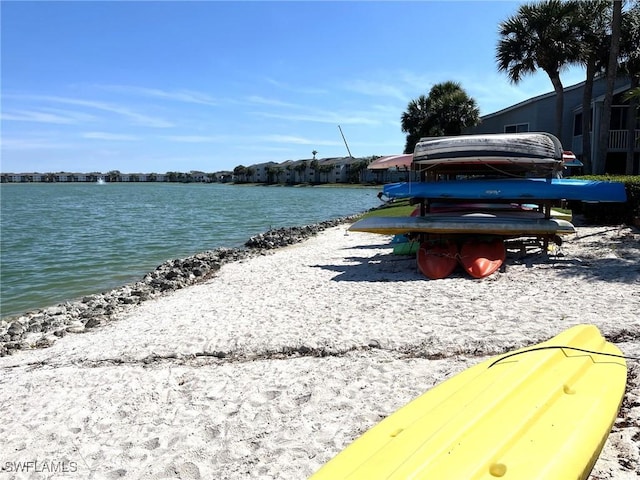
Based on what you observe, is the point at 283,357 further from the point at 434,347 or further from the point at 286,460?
the point at 286,460

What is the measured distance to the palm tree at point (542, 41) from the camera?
78.0ft

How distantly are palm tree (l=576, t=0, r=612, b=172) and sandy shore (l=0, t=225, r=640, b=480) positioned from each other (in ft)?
55.4

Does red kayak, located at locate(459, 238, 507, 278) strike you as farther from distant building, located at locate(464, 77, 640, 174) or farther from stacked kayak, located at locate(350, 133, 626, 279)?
distant building, located at locate(464, 77, 640, 174)

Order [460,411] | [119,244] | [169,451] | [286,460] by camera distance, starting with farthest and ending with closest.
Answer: [119,244] < [169,451] < [286,460] < [460,411]

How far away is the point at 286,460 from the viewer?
371 centimetres

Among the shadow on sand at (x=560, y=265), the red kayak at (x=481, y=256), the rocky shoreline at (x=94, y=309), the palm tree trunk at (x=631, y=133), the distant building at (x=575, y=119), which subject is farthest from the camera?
the distant building at (x=575, y=119)

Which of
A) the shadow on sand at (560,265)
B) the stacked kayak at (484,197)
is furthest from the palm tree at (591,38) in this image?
the stacked kayak at (484,197)

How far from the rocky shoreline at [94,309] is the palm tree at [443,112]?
25.2 meters

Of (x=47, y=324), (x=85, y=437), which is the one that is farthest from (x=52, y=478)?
(x=47, y=324)

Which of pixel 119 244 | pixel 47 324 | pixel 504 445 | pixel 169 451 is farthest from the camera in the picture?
pixel 119 244

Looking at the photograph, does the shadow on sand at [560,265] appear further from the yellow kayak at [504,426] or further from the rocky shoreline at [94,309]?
the yellow kayak at [504,426]

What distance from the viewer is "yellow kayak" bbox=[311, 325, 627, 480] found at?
2727mm

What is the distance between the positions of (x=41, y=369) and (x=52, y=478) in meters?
2.98

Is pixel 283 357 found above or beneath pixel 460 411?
beneath
